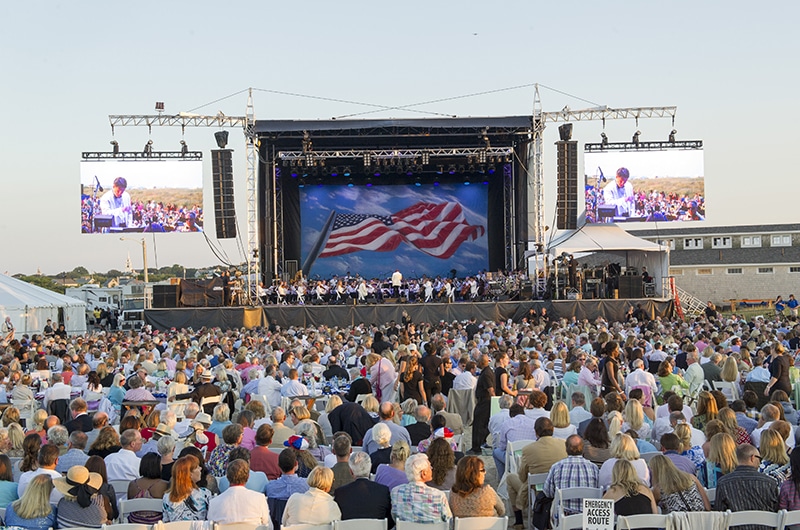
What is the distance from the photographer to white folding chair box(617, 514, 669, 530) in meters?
4.90

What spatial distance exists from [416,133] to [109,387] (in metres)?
18.0

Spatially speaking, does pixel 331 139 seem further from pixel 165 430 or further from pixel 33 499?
pixel 33 499

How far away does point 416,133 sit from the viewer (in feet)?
90.9

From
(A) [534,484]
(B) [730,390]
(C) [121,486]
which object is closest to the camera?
(C) [121,486]

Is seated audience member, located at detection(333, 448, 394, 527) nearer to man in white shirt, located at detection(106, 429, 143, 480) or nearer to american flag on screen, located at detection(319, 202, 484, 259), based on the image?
man in white shirt, located at detection(106, 429, 143, 480)

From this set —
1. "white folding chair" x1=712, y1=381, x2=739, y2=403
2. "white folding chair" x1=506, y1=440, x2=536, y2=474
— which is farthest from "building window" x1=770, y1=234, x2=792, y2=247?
"white folding chair" x1=506, y1=440, x2=536, y2=474

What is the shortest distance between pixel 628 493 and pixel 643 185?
24.1 metres

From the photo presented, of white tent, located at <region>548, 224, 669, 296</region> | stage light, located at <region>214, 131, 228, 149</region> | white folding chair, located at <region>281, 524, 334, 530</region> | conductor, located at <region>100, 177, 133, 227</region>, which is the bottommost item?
white folding chair, located at <region>281, 524, 334, 530</region>

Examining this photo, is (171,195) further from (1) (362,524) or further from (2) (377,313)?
(1) (362,524)

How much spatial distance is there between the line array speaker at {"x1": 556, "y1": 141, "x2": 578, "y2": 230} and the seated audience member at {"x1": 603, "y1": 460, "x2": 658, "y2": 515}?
22.5m

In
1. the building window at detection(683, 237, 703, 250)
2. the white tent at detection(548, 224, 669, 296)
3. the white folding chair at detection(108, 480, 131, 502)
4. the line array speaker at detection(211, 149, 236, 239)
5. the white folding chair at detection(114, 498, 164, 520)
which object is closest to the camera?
the white folding chair at detection(114, 498, 164, 520)

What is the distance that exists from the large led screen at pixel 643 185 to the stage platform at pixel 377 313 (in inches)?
132

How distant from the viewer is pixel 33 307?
85.3 ft

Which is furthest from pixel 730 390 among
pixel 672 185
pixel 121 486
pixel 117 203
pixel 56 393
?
pixel 117 203
